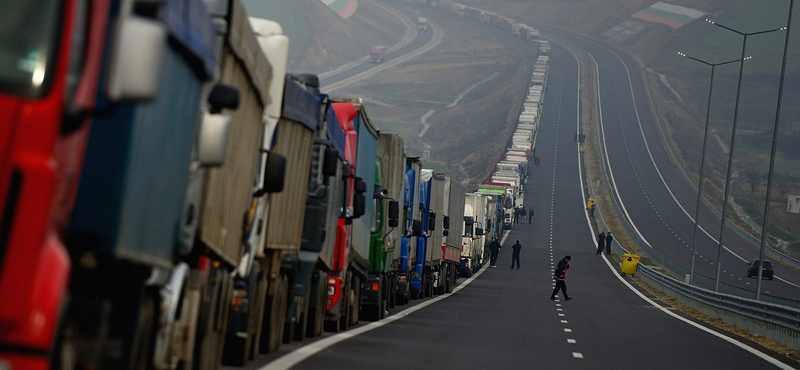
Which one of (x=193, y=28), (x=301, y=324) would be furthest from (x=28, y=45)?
(x=301, y=324)

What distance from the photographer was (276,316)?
13.2m

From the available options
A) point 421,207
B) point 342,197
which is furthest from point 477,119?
point 342,197

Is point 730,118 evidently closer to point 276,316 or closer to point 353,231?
point 353,231

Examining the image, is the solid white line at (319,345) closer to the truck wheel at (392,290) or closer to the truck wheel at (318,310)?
the truck wheel at (318,310)

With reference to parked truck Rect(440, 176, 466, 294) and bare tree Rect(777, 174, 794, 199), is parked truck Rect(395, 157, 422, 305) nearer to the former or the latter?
parked truck Rect(440, 176, 466, 294)

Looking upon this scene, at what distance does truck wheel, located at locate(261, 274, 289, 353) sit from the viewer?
12844 mm

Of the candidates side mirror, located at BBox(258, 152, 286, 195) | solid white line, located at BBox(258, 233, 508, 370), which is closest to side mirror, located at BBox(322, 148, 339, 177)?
solid white line, located at BBox(258, 233, 508, 370)

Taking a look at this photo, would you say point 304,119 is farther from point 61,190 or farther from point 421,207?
point 421,207

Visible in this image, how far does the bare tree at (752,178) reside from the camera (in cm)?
11400

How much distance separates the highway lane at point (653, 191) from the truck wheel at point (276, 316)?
4498 cm

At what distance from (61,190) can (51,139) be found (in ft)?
0.96

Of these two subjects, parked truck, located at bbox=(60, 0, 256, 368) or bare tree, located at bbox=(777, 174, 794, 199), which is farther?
bare tree, located at bbox=(777, 174, 794, 199)

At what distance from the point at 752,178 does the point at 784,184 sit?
17.9ft

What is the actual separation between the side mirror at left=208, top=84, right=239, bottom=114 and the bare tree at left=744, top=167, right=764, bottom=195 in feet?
363
